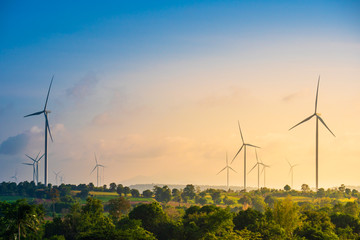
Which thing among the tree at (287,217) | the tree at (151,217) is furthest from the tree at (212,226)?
the tree at (287,217)

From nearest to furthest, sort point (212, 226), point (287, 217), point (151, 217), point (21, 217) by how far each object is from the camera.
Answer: point (21, 217), point (212, 226), point (287, 217), point (151, 217)

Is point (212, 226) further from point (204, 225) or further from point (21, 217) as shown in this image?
point (21, 217)

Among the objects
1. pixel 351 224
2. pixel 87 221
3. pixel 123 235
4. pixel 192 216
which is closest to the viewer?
pixel 123 235

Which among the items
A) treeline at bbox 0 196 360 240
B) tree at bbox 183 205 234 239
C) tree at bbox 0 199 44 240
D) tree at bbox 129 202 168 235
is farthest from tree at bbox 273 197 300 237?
tree at bbox 0 199 44 240

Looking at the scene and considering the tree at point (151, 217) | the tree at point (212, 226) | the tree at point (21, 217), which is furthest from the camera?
the tree at point (151, 217)

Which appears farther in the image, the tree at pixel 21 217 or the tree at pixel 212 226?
the tree at pixel 212 226

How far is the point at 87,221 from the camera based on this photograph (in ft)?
455

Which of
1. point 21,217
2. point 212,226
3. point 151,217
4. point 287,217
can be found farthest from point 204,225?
point 21,217

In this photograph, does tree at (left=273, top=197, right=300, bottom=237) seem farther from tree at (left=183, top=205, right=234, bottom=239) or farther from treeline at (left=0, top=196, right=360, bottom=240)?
tree at (left=183, top=205, right=234, bottom=239)

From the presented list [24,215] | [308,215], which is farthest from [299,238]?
[24,215]

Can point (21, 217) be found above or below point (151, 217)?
above

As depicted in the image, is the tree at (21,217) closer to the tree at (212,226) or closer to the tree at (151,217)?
the tree at (212,226)

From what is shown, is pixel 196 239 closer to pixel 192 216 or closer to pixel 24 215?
pixel 192 216

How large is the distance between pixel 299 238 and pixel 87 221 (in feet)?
202
